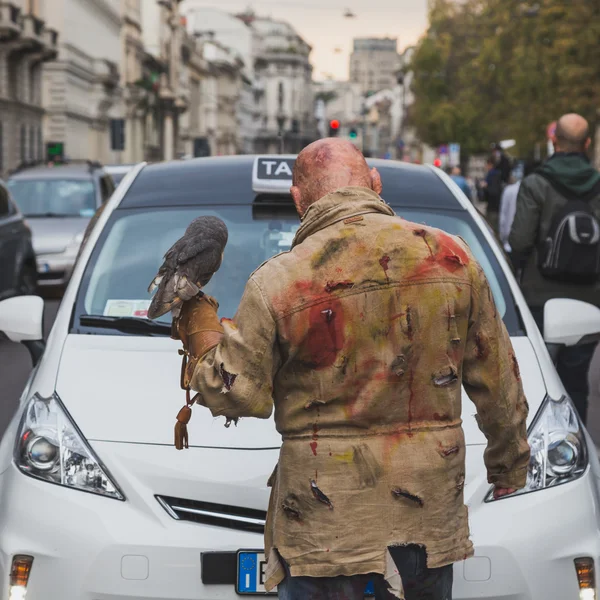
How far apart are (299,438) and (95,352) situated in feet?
6.15

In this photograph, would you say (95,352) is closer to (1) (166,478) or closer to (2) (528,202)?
(1) (166,478)

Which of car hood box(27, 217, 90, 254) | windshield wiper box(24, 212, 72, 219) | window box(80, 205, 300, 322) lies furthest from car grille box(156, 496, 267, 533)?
windshield wiper box(24, 212, 72, 219)

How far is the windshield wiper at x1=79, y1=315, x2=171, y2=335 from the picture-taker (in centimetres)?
455

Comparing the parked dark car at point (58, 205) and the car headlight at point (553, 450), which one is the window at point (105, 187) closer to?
the parked dark car at point (58, 205)

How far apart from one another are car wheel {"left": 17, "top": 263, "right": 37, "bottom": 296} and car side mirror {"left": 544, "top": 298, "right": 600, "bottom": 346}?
30.5 feet

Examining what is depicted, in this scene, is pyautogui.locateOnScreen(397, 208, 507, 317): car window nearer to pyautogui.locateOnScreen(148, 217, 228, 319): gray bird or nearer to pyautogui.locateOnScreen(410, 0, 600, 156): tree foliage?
pyautogui.locateOnScreen(148, 217, 228, 319): gray bird

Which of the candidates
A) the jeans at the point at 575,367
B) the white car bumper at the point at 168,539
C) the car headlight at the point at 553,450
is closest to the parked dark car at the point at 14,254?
the jeans at the point at 575,367

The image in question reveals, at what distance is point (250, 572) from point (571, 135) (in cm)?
381

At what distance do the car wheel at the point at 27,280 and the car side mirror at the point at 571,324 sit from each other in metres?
9.30

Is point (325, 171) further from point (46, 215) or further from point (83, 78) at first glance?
point (83, 78)

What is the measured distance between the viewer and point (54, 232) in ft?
55.3

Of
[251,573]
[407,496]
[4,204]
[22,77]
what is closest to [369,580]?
[407,496]

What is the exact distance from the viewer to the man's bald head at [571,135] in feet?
22.2

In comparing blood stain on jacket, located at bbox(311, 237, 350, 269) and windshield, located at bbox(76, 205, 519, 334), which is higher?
blood stain on jacket, located at bbox(311, 237, 350, 269)
